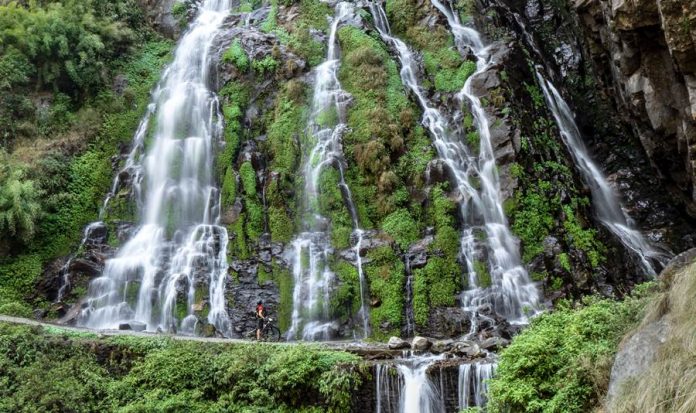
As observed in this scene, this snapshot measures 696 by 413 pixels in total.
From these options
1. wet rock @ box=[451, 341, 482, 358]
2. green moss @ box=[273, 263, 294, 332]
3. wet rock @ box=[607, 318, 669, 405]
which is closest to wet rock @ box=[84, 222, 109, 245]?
green moss @ box=[273, 263, 294, 332]

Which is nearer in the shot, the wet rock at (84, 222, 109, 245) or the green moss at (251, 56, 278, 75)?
the wet rock at (84, 222, 109, 245)

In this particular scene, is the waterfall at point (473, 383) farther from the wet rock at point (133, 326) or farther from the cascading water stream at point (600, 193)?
the cascading water stream at point (600, 193)

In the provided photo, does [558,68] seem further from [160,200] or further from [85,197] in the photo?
[85,197]

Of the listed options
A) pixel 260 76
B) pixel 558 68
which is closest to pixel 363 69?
pixel 260 76

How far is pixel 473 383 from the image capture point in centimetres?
1077

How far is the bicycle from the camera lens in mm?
16502

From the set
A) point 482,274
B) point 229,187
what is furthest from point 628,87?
point 229,187

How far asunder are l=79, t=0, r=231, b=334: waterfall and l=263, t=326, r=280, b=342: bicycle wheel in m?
1.41

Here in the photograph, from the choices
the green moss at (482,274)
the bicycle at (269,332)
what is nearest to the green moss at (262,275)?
the bicycle at (269,332)

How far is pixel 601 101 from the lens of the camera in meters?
25.7

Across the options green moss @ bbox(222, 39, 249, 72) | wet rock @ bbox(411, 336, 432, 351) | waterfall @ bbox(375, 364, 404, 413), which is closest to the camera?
waterfall @ bbox(375, 364, 404, 413)

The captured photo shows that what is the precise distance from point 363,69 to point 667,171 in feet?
40.5

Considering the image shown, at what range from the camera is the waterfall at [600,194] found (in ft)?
62.5

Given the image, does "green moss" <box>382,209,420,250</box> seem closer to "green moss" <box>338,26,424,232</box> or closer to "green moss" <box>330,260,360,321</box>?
"green moss" <box>338,26,424,232</box>
